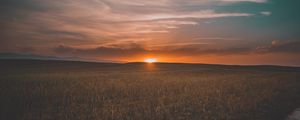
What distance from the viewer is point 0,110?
10.1 metres

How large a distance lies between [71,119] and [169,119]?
430 cm

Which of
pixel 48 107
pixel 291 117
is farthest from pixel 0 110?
pixel 291 117

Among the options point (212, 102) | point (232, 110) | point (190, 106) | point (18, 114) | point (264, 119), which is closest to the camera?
point (264, 119)

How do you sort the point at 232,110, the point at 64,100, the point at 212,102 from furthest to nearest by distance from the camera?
the point at 64,100, the point at 212,102, the point at 232,110

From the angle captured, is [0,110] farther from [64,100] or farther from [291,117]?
[291,117]

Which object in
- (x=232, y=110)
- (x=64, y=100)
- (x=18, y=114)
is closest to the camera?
(x=18, y=114)

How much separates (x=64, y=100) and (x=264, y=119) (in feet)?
36.6

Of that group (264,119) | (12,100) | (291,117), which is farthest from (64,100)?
(291,117)

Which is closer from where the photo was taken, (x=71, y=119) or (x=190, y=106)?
(x=71, y=119)

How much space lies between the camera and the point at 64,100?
508 inches

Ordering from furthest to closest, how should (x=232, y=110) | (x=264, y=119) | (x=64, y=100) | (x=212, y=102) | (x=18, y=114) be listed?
(x=64, y=100) → (x=212, y=102) → (x=232, y=110) → (x=18, y=114) → (x=264, y=119)

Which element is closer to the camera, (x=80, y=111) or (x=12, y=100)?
(x=80, y=111)

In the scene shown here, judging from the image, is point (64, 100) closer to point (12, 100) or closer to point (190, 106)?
point (12, 100)

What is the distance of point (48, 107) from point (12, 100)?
321 centimetres
